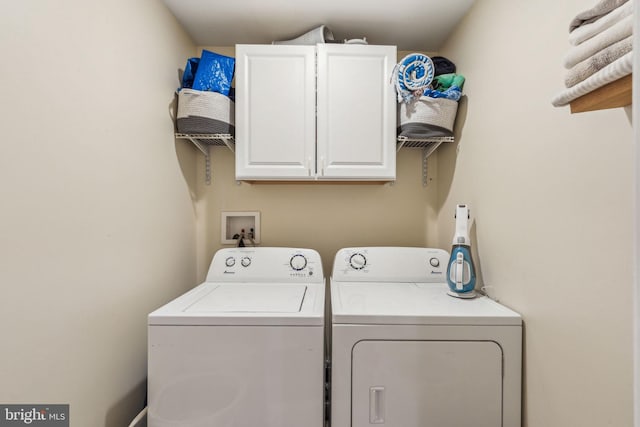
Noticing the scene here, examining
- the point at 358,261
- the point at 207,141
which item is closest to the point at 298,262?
the point at 358,261

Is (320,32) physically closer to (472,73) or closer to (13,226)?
(472,73)

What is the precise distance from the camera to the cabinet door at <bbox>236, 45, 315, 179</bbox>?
63.4 inches

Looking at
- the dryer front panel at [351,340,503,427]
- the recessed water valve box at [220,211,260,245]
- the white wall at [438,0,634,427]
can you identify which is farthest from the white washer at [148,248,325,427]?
the recessed water valve box at [220,211,260,245]

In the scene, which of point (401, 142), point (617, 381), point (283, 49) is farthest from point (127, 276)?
point (617, 381)

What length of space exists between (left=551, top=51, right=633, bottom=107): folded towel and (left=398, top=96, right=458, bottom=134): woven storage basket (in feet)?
2.81

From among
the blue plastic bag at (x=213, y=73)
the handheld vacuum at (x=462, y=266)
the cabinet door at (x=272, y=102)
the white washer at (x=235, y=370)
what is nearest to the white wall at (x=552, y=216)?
the handheld vacuum at (x=462, y=266)

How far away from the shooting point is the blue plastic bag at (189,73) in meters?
1.60

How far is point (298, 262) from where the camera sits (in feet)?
5.58

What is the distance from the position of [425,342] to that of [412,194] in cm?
117

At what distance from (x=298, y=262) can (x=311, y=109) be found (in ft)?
2.98

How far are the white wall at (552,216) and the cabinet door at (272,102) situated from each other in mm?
925

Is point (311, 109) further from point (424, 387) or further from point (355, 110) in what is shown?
point (424, 387)

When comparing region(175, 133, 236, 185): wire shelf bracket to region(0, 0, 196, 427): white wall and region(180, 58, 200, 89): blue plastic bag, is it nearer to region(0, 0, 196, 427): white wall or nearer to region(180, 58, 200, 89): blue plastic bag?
region(0, 0, 196, 427): white wall

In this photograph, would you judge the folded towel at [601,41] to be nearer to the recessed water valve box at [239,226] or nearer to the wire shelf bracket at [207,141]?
the wire shelf bracket at [207,141]
